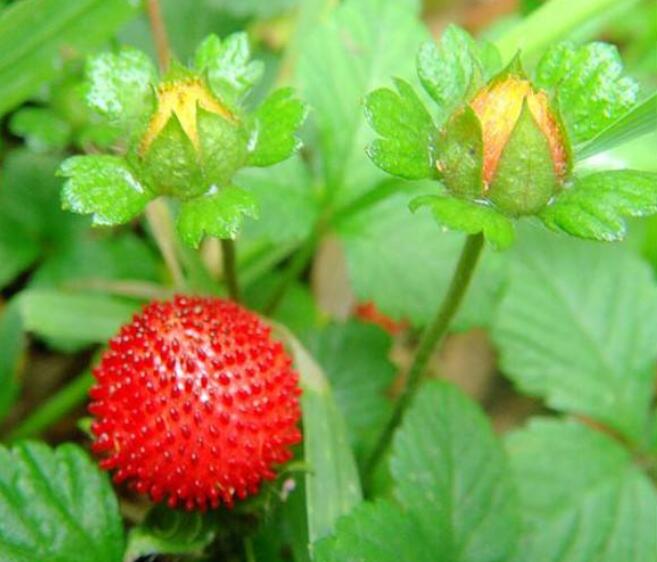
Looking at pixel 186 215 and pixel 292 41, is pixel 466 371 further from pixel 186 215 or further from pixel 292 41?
pixel 186 215

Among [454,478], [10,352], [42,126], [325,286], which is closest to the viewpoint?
[454,478]

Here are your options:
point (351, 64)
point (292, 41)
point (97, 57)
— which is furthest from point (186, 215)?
point (292, 41)

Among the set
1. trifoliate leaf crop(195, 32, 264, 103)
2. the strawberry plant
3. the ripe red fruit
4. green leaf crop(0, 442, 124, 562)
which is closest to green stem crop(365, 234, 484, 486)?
the strawberry plant

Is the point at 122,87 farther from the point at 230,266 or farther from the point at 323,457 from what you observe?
the point at 323,457

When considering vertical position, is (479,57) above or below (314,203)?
above

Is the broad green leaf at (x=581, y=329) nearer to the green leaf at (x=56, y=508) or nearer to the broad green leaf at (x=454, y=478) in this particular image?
the broad green leaf at (x=454, y=478)

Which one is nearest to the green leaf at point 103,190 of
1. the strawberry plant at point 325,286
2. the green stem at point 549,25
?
the strawberry plant at point 325,286

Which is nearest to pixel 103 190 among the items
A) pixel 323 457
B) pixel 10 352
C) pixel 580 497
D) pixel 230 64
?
Answer: pixel 230 64
